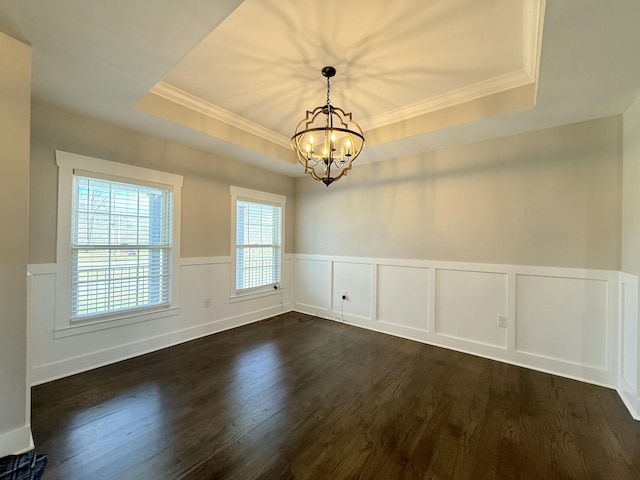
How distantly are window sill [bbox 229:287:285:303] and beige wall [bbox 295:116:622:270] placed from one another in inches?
51.3

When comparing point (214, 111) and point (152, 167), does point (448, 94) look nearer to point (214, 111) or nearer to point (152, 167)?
point (214, 111)

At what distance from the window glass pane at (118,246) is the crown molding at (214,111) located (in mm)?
1035

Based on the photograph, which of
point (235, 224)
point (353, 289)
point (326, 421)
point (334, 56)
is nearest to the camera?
point (326, 421)

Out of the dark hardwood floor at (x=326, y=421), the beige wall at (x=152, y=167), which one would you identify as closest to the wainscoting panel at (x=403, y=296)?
the dark hardwood floor at (x=326, y=421)

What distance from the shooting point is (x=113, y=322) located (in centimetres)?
285

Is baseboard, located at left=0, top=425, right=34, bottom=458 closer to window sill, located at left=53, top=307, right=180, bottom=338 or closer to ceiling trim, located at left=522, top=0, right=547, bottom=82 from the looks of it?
window sill, located at left=53, top=307, right=180, bottom=338

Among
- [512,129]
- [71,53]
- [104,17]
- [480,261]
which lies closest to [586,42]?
[512,129]

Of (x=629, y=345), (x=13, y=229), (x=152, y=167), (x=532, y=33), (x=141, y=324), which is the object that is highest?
(x=532, y=33)

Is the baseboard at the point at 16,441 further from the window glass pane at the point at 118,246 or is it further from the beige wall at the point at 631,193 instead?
the beige wall at the point at 631,193

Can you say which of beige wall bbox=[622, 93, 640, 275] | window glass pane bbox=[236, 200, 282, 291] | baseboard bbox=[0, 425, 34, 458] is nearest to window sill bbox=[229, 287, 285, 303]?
window glass pane bbox=[236, 200, 282, 291]

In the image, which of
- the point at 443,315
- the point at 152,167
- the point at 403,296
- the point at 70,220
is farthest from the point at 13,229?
the point at 443,315

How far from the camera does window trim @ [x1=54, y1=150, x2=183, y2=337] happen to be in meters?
2.51

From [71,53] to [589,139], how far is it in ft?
14.1

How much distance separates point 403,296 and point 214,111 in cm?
Answer: 328
